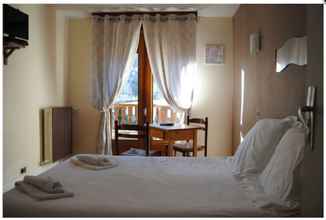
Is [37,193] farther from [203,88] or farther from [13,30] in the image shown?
[203,88]

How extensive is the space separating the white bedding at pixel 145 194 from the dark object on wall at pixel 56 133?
182cm

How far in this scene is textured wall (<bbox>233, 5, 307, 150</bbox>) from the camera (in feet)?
6.95

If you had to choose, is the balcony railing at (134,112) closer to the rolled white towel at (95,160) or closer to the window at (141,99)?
the window at (141,99)

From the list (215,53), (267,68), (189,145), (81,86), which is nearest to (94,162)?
(267,68)

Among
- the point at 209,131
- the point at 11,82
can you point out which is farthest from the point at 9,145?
the point at 209,131

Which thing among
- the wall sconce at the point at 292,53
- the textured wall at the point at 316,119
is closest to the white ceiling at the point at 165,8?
the wall sconce at the point at 292,53

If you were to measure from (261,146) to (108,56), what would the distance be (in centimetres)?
295

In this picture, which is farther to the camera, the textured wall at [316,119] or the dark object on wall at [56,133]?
the dark object on wall at [56,133]

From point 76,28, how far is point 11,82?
62.3 inches

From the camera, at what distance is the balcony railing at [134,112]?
4.70 meters

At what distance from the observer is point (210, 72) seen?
15.0 ft

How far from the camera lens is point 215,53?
4527 millimetres

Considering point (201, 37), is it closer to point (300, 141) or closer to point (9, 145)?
point (9, 145)

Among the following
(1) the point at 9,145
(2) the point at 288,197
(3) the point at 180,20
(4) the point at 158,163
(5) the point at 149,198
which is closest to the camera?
(2) the point at 288,197
